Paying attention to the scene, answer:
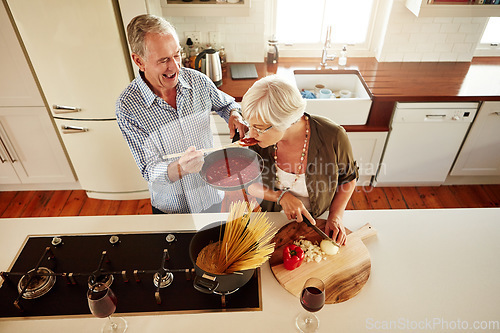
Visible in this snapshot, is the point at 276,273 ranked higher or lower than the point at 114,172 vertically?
higher

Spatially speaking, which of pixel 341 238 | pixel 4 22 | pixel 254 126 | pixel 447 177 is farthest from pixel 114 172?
pixel 447 177

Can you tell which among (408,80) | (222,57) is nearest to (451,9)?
(408,80)

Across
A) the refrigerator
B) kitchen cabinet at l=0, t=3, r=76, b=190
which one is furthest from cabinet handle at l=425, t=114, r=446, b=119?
kitchen cabinet at l=0, t=3, r=76, b=190

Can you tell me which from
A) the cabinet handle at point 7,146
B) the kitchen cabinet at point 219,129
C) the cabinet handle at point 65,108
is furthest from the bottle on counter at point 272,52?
the cabinet handle at point 7,146

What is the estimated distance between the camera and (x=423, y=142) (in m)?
2.90

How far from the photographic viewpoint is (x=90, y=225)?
1592mm

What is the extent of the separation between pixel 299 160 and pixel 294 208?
27 cm

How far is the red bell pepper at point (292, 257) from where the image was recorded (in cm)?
135

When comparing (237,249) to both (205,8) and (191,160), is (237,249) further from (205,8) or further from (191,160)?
(205,8)

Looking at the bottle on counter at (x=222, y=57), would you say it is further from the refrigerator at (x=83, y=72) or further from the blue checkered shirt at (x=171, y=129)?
the blue checkered shirt at (x=171, y=129)

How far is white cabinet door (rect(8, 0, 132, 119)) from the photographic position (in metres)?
2.18

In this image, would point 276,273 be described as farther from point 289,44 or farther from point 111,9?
point 289,44

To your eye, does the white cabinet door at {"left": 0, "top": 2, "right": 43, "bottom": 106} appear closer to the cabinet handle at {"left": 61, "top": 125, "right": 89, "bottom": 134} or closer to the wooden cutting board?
the cabinet handle at {"left": 61, "top": 125, "right": 89, "bottom": 134}

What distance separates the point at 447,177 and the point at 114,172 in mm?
2961
